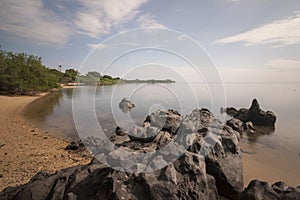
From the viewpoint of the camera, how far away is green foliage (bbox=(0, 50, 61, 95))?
27.5m

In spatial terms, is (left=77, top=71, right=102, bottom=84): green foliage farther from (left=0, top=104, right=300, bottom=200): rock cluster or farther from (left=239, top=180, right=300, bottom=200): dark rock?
(left=239, top=180, right=300, bottom=200): dark rock

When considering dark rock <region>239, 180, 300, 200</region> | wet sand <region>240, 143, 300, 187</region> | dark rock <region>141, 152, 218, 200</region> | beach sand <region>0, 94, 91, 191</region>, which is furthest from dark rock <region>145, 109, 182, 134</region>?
dark rock <region>239, 180, 300, 200</region>

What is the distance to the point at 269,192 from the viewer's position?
4012 millimetres

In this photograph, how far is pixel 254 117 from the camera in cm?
1589

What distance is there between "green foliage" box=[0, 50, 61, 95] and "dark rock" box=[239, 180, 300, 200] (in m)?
32.5

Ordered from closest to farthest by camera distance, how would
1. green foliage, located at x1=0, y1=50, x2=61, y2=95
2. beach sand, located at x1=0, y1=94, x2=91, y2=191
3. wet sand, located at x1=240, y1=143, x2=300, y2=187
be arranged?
beach sand, located at x1=0, y1=94, x2=91, y2=191 → wet sand, located at x1=240, y1=143, x2=300, y2=187 → green foliage, located at x1=0, y1=50, x2=61, y2=95

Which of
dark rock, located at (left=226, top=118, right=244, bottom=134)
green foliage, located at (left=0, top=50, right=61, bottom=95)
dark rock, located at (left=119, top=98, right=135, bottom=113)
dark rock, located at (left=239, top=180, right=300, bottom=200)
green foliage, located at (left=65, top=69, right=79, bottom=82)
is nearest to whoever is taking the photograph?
dark rock, located at (left=239, top=180, right=300, bottom=200)

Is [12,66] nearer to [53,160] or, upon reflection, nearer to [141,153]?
[53,160]

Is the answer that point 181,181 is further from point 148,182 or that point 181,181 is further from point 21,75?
point 21,75

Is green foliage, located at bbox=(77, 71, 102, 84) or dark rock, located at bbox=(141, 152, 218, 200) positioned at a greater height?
green foliage, located at bbox=(77, 71, 102, 84)

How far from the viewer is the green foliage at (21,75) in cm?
2749

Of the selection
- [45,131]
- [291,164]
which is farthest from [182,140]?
[45,131]

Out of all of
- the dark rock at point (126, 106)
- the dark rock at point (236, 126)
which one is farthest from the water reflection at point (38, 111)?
the dark rock at point (236, 126)

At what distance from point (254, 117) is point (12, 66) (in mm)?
33266
